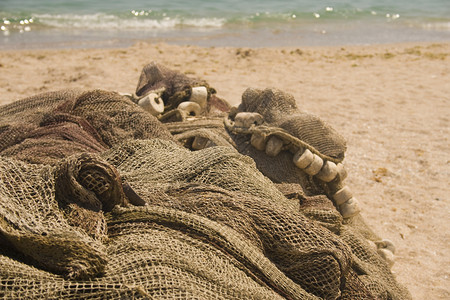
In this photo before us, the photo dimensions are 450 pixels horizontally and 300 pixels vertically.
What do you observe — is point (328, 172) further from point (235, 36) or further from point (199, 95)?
point (235, 36)

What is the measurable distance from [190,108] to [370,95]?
515 cm

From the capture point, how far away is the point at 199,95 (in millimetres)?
3881

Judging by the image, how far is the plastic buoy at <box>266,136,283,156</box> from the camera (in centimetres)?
323

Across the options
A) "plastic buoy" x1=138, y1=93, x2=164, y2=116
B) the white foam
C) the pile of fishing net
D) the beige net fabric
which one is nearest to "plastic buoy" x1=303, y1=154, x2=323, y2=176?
the pile of fishing net

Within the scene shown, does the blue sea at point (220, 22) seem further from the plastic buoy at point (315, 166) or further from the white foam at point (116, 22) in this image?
the plastic buoy at point (315, 166)

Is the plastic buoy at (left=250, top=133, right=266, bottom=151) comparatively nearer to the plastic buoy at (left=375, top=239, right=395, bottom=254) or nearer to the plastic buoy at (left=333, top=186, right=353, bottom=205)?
the plastic buoy at (left=333, top=186, right=353, bottom=205)

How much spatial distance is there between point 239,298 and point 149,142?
1206 mm

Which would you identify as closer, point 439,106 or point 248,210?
point 248,210

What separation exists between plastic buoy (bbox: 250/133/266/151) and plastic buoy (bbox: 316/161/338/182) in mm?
445

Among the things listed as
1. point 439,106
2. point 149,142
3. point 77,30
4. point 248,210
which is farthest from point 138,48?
point 248,210

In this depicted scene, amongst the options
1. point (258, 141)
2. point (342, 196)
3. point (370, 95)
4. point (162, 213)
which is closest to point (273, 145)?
point (258, 141)

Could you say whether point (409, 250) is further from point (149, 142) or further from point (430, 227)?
point (149, 142)

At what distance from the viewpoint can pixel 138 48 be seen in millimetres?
11227

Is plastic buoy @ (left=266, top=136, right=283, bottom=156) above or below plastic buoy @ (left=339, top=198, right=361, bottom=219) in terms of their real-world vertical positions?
above
